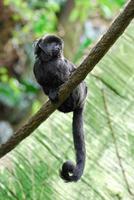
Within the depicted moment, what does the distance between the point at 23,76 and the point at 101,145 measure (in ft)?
7.85

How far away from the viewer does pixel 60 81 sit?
1319 millimetres

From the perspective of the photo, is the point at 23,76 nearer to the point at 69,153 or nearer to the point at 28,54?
the point at 28,54

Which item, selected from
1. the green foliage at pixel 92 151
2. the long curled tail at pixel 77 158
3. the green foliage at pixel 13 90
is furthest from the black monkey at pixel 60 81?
the green foliage at pixel 13 90

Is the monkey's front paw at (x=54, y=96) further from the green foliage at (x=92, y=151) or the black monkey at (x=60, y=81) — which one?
the green foliage at (x=92, y=151)

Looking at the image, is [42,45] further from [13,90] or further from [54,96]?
[13,90]

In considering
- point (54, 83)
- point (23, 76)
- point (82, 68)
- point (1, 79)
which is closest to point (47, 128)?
point (54, 83)

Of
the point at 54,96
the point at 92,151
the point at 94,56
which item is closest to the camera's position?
the point at 94,56

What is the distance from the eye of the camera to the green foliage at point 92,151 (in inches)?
61.8

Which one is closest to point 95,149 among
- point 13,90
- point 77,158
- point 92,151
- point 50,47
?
point 92,151

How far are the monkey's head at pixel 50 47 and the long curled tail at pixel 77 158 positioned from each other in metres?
0.14

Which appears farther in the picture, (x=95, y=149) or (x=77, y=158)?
(x=95, y=149)

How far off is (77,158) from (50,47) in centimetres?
25

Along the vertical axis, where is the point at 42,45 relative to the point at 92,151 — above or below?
above

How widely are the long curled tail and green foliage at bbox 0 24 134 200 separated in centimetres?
27
